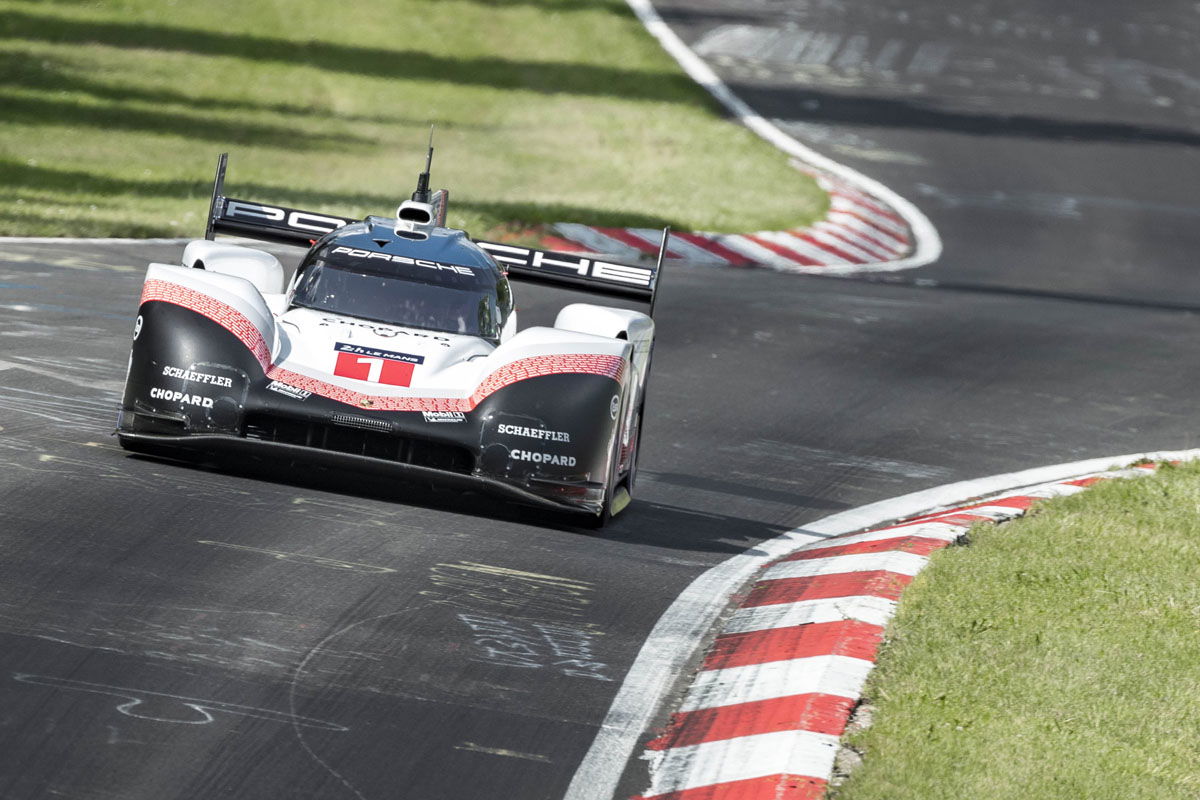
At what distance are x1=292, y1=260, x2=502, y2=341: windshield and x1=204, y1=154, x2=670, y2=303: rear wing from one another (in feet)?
2.55

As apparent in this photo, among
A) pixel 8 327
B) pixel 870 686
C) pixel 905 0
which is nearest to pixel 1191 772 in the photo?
pixel 870 686

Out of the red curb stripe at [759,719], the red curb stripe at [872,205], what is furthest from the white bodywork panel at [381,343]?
the red curb stripe at [872,205]

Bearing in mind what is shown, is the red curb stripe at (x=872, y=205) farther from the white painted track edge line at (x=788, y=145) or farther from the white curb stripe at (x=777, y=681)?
the white curb stripe at (x=777, y=681)

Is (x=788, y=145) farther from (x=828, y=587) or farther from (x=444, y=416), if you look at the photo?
(x=828, y=587)

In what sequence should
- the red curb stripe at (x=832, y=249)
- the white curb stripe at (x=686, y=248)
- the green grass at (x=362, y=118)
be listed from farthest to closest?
the green grass at (x=362, y=118) → the red curb stripe at (x=832, y=249) → the white curb stripe at (x=686, y=248)

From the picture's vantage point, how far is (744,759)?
6.51 m

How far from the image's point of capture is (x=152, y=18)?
3438 centimetres

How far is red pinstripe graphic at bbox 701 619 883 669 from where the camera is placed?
7.70 metres

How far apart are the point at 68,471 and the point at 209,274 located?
127 centimetres

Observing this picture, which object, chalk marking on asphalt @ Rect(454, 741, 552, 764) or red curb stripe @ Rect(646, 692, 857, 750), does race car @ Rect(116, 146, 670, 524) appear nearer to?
red curb stripe @ Rect(646, 692, 857, 750)

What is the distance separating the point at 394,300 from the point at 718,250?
1066 cm

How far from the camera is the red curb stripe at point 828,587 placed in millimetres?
8672

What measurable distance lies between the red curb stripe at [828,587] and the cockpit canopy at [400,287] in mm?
A: 2436

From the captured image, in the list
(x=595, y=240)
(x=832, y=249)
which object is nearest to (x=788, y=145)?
(x=832, y=249)
